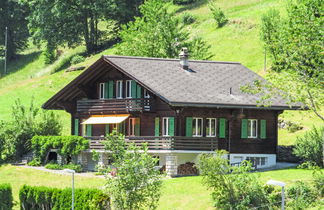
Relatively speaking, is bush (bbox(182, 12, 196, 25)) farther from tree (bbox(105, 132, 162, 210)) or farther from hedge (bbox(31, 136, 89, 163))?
tree (bbox(105, 132, 162, 210))

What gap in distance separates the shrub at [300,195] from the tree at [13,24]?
85.0 m

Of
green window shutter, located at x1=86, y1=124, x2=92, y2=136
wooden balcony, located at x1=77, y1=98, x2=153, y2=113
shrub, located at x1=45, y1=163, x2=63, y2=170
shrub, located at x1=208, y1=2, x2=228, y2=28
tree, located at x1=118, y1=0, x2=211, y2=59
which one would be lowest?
shrub, located at x1=45, y1=163, x2=63, y2=170

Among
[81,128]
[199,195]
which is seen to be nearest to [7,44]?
[81,128]

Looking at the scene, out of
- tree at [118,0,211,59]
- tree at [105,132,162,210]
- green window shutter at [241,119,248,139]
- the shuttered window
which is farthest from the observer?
tree at [118,0,211,59]

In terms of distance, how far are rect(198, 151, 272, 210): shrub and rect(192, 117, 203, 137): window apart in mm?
12090

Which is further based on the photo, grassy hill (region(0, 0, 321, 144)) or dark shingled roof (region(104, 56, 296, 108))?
grassy hill (region(0, 0, 321, 144))

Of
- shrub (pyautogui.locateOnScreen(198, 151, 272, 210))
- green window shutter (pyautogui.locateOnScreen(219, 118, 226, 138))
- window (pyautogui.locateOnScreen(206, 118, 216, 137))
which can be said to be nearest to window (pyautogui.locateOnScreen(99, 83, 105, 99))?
window (pyautogui.locateOnScreen(206, 118, 216, 137))

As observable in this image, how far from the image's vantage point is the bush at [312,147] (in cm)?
4262

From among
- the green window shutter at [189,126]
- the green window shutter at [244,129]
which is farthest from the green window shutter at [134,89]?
the green window shutter at [244,129]

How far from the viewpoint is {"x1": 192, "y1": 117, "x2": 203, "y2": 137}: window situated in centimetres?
4703

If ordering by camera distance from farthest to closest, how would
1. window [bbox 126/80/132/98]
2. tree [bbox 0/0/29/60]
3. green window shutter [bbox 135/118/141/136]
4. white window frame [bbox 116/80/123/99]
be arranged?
tree [bbox 0/0/29/60] < white window frame [bbox 116/80/123/99] < window [bbox 126/80/132/98] < green window shutter [bbox 135/118/141/136]

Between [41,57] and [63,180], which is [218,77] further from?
[41,57]

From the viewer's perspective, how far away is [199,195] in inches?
1478

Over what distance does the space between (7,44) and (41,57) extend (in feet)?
20.8
